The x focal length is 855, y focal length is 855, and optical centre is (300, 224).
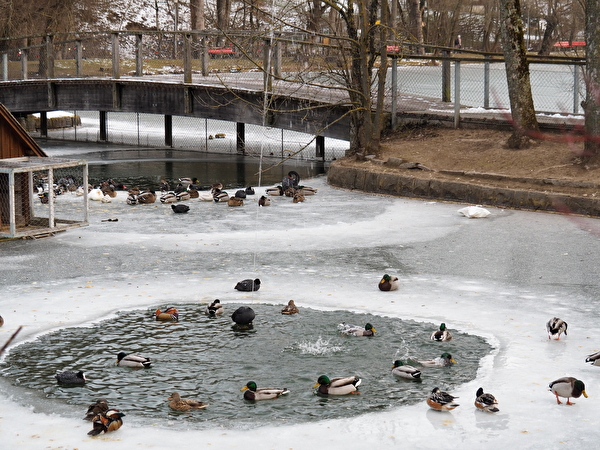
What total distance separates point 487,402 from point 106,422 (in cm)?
428

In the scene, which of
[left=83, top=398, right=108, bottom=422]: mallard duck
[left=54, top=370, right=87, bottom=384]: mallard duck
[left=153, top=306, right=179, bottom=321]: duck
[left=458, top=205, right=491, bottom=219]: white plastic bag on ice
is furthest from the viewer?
[left=458, top=205, right=491, bottom=219]: white plastic bag on ice

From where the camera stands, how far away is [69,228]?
19.6m

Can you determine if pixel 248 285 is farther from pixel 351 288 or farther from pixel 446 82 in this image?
pixel 446 82

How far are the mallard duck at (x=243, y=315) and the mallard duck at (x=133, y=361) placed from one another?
6.54 ft

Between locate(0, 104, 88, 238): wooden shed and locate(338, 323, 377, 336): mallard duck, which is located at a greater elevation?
locate(0, 104, 88, 238): wooden shed

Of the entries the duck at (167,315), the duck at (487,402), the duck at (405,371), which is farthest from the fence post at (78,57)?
the duck at (487,402)

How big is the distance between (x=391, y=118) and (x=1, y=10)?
30003 mm

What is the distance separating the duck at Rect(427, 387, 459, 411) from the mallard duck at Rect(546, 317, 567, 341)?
2866 mm

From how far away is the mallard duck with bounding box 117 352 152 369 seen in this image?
11398mm

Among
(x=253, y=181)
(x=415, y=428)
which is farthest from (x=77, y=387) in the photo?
(x=253, y=181)

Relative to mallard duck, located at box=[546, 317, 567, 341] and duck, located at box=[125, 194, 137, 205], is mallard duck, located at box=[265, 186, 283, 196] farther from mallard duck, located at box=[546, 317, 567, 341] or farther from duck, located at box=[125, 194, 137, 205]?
mallard duck, located at box=[546, 317, 567, 341]

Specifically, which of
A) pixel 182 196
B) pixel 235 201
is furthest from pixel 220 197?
pixel 182 196

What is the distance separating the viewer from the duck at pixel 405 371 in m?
10.9

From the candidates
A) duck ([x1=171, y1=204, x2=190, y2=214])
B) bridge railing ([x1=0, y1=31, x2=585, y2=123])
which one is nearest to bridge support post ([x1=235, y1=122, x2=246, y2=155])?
bridge railing ([x1=0, y1=31, x2=585, y2=123])
